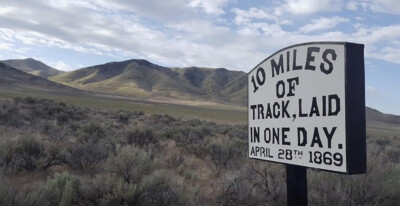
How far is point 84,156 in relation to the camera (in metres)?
8.64

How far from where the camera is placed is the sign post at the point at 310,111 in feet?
12.2

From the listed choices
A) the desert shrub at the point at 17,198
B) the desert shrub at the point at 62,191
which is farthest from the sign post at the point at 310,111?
the desert shrub at the point at 17,198

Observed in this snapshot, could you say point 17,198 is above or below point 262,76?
below

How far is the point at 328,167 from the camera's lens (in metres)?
3.80

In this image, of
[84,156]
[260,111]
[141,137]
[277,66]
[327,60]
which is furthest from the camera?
[141,137]

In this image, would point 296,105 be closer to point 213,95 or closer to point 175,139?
point 175,139

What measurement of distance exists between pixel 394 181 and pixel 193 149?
6.96 meters

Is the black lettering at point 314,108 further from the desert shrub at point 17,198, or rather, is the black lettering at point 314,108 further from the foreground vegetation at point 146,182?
the desert shrub at point 17,198

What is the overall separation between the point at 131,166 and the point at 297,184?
3241 millimetres

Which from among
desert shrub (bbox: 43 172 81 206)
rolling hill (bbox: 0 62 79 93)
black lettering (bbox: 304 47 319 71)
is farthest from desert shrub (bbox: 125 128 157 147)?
rolling hill (bbox: 0 62 79 93)

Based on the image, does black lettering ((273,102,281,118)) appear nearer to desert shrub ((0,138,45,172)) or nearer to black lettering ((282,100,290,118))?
black lettering ((282,100,290,118))

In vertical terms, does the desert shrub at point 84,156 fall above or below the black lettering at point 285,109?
below

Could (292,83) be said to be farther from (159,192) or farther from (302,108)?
(159,192)

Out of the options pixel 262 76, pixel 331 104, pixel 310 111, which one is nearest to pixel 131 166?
pixel 262 76
